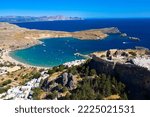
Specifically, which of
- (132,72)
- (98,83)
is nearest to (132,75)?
(132,72)

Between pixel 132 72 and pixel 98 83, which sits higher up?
pixel 132 72

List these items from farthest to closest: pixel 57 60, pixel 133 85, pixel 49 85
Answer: pixel 57 60, pixel 49 85, pixel 133 85

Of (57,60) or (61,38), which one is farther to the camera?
(61,38)

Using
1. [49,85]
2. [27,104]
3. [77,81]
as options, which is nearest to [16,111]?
[27,104]

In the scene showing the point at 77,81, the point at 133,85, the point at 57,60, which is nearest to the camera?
the point at 133,85

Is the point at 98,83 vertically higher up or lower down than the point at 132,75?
lower down

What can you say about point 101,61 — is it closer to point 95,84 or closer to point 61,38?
point 95,84

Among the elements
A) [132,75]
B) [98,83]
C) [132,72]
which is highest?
[132,72]

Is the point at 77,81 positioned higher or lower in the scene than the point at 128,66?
lower

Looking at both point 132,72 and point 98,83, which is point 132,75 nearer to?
point 132,72

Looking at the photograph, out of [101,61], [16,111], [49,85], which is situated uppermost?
[16,111]

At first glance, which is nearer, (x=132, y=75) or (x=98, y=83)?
(x=132, y=75)
